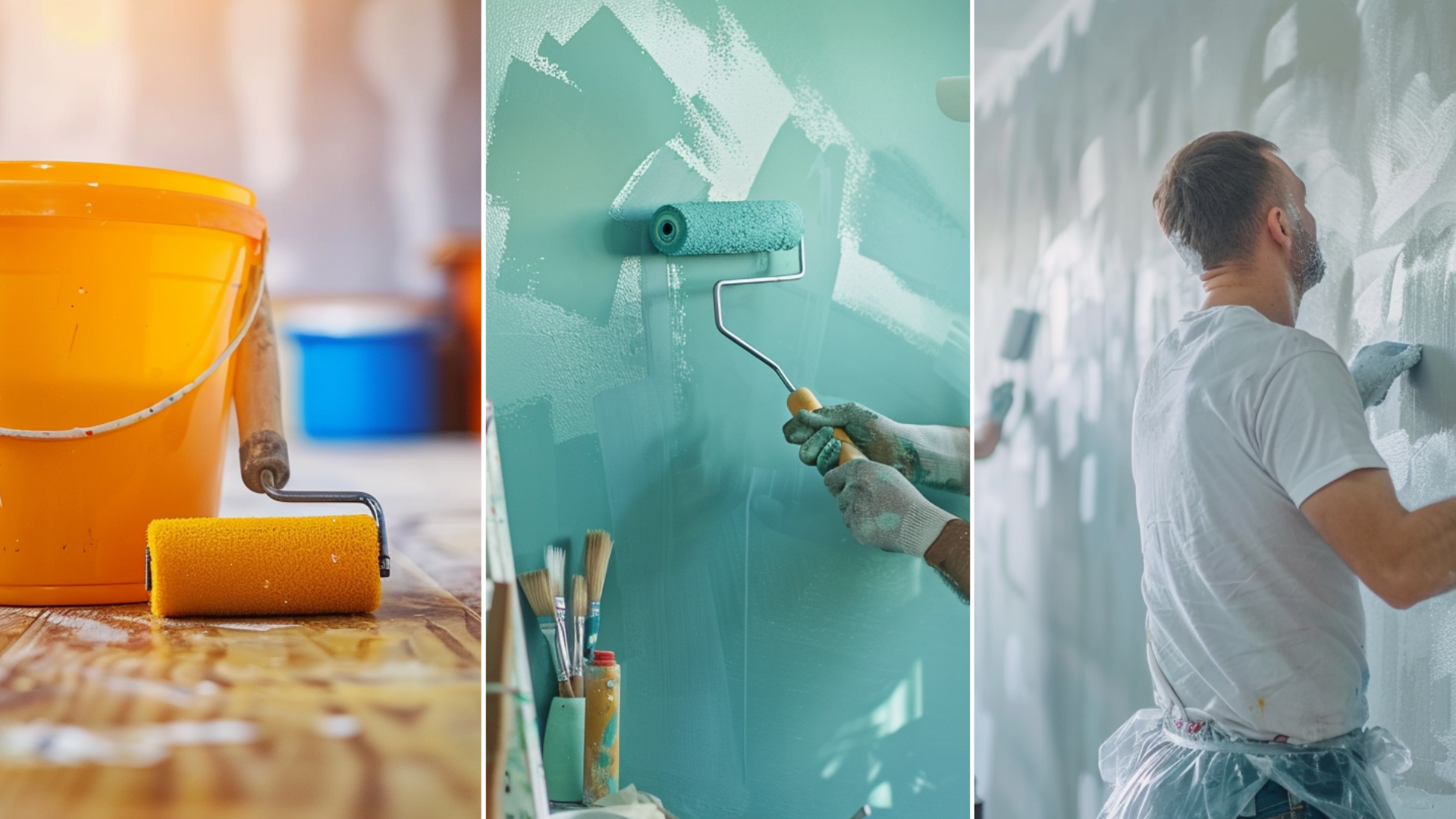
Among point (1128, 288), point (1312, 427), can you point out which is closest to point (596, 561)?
point (1128, 288)

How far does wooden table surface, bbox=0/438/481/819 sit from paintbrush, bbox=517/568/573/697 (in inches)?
6.0

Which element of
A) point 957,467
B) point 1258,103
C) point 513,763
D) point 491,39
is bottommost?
point 513,763

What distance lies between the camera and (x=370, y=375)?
1.12 metres

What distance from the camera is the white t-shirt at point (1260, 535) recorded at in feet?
2.21

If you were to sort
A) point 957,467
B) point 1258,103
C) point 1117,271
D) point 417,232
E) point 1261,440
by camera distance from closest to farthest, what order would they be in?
point 1261,440, point 1258,103, point 1117,271, point 417,232, point 957,467

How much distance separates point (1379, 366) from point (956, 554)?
45 centimetres

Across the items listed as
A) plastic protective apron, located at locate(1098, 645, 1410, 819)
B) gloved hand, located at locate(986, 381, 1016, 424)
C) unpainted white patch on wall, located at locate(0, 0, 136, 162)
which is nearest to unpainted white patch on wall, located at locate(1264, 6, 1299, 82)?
gloved hand, located at locate(986, 381, 1016, 424)

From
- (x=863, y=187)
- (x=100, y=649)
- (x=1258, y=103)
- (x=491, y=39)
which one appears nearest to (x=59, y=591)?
(x=100, y=649)

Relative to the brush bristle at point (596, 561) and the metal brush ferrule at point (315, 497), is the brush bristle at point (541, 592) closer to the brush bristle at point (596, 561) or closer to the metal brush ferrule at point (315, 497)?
the brush bristle at point (596, 561)

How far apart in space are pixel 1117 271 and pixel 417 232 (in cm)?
70

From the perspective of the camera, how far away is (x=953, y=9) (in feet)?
4.19

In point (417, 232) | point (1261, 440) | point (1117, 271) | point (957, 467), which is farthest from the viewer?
point (957, 467)

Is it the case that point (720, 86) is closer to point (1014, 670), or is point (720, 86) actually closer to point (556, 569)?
point (556, 569)

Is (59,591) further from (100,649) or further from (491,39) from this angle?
(491,39)
